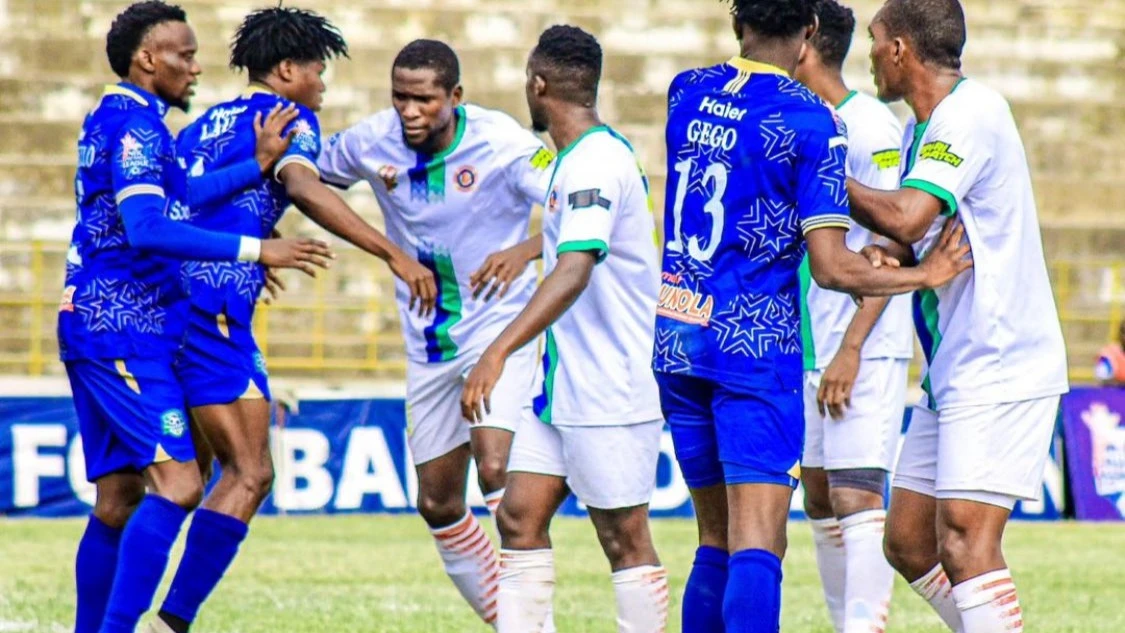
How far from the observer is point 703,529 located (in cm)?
614

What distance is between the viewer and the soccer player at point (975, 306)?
19.1ft

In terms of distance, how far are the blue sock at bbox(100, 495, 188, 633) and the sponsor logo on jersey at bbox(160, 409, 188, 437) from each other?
0.27m

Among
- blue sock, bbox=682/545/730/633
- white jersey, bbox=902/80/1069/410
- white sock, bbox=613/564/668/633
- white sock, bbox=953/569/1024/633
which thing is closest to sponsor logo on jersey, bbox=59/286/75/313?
white sock, bbox=613/564/668/633

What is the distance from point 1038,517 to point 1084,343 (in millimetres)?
5850

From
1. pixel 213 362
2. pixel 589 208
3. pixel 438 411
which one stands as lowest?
pixel 438 411

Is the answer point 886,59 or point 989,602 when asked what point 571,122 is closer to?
point 886,59

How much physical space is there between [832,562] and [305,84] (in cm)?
292

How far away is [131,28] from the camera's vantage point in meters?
7.23

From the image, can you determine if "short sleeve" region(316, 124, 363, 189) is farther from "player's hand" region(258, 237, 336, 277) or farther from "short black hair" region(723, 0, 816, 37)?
"short black hair" region(723, 0, 816, 37)

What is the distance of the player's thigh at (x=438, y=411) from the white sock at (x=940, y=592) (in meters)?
2.09

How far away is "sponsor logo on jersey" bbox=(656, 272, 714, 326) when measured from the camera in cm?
586

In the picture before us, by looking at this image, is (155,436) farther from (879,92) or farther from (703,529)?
(879,92)

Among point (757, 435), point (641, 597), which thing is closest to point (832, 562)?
point (641, 597)

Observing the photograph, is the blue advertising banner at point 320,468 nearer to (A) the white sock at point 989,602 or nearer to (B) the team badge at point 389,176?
(B) the team badge at point 389,176
